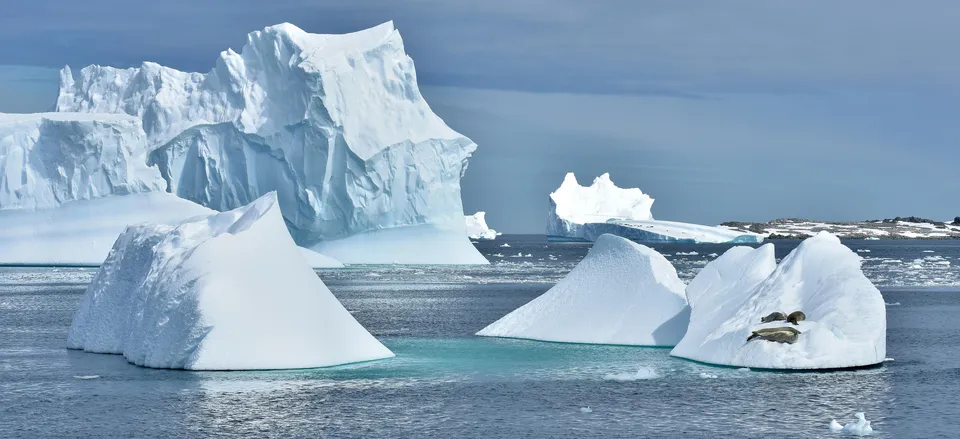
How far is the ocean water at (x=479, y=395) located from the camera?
12344 millimetres

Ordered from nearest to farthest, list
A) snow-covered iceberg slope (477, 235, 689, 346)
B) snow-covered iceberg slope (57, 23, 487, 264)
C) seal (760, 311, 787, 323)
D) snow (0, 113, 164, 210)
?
1. seal (760, 311, 787, 323)
2. snow-covered iceberg slope (477, 235, 689, 346)
3. snow (0, 113, 164, 210)
4. snow-covered iceberg slope (57, 23, 487, 264)

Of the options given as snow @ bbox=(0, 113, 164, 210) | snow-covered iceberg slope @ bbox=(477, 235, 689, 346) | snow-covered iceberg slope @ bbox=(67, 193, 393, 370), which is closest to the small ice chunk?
snow-covered iceberg slope @ bbox=(477, 235, 689, 346)

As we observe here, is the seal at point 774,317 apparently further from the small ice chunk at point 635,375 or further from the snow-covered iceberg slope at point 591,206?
the snow-covered iceberg slope at point 591,206

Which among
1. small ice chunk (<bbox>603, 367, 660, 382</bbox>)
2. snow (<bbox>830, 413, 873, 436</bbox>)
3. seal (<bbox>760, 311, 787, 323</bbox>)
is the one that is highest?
seal (<bbox>760, 311, 787, 323</bbox>)

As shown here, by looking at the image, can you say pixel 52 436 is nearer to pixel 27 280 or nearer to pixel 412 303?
pixel 412 303

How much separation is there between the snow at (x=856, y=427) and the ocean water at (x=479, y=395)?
153 millimetres

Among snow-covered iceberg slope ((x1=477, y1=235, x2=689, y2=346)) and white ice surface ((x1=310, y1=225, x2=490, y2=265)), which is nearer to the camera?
snow-covered iceberg slope ((x1=477, y1=235, x2=689, y2=346))

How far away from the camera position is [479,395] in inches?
575

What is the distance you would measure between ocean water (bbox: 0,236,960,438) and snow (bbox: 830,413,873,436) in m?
0.15

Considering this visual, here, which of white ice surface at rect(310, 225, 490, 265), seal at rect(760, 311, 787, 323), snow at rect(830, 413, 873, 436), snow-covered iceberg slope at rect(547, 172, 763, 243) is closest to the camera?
snow at rect(830, 413, 873, 436)

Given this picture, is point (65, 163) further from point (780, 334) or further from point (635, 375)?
point (780, 334)

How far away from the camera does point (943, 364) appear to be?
58.2 ft

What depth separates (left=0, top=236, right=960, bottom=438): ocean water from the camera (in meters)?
12.3

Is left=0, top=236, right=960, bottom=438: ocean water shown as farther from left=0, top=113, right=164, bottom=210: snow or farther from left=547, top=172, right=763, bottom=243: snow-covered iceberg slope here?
left=547, top=172, right=763, bottom=243: snow-covered iceberg slope
